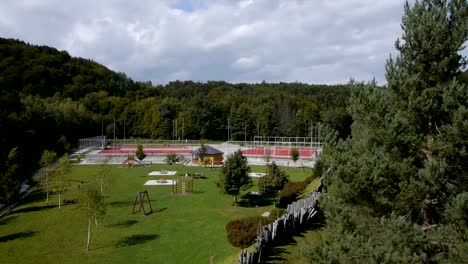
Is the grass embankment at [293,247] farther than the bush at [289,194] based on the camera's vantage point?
No

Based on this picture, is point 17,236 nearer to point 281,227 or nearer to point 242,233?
point 242,233

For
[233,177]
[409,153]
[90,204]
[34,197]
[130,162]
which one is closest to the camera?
[409,153]

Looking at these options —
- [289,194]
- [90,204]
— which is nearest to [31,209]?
[90,204]

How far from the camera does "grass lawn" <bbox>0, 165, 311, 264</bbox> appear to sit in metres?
18.7

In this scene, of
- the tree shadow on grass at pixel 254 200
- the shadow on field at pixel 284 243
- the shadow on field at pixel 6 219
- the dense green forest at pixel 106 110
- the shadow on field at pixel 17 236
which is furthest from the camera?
the dense green forest at pixel 106 110

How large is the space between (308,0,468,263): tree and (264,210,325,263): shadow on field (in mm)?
6885

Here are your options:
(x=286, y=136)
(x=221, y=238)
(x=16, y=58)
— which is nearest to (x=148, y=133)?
(x=286, y=136)

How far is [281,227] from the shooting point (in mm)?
18125

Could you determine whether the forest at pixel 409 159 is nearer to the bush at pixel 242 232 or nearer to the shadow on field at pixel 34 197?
the bush at pixel 242 232

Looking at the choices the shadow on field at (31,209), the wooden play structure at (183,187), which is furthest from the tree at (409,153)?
the wooden play structure at (183,187)

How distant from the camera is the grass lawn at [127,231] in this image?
61.3 feet

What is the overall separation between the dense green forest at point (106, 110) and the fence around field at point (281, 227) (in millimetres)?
30345

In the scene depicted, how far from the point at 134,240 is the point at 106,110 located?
77.7m

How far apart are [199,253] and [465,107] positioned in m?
13.3
